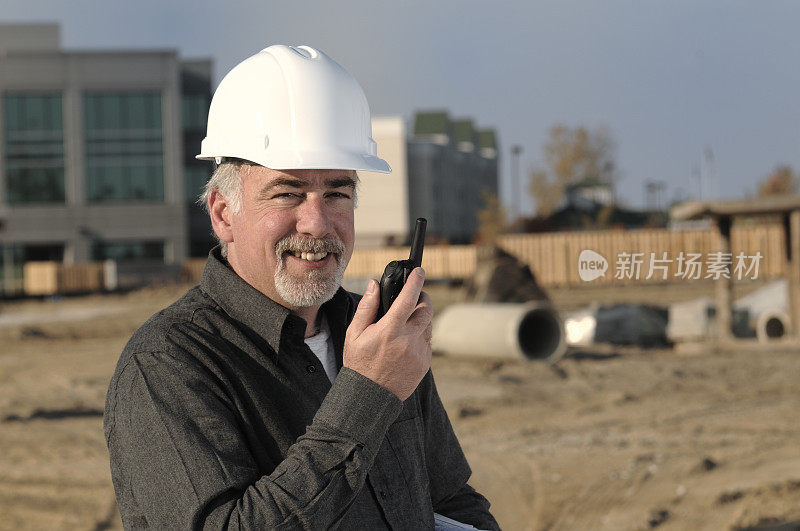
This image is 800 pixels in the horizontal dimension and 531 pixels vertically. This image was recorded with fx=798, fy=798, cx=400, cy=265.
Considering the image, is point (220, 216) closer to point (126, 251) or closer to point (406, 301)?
point (406, 301)

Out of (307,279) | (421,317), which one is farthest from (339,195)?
(421,317)

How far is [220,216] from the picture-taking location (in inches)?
76.1

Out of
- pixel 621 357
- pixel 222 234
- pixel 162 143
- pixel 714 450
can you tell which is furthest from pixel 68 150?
pixel 222 234

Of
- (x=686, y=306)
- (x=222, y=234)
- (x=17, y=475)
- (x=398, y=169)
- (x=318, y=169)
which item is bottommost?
(x=17, y=475)

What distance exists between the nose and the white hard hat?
85 mm

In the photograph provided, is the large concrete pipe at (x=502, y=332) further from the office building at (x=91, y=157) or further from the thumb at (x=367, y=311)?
the office building at (x=91, y=157)

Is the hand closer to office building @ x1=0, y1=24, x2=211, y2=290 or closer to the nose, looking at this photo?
the nose

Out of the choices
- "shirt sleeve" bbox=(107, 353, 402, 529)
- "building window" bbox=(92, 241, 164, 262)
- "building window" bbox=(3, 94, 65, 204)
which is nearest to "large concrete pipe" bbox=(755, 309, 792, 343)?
"shirt sleeve" bbox=(107, 353, 402, 529)

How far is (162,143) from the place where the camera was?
40.2 m

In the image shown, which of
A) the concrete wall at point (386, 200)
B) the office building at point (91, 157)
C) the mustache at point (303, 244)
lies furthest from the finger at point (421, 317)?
the concrete wall at point (386, 200)

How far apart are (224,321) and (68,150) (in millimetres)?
41250

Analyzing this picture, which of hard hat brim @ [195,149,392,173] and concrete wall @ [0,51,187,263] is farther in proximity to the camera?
concrete wall @ [0,51,187,263]

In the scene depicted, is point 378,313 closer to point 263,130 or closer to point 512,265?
point 263,130

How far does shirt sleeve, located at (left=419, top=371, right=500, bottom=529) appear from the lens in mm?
2193
